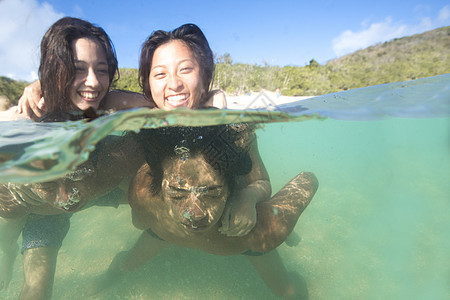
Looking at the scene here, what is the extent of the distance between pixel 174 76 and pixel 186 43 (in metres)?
0.58

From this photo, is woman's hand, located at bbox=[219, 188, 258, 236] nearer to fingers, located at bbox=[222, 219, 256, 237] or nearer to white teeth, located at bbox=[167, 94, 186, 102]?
fingers, located at bbox=[222, 219, 256, 237]

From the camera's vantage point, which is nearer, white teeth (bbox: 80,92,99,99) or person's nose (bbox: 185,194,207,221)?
person's nose (bbox: 185,194,207,221)

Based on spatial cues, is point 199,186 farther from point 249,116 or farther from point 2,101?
point 2,101

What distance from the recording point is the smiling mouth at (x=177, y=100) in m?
3.06

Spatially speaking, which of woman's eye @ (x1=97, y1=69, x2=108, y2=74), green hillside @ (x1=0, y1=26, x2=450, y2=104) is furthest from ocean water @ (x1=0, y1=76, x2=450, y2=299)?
green hillside @ (x1=0, y1=26, x2=450, y2=104)

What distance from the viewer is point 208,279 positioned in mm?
4816

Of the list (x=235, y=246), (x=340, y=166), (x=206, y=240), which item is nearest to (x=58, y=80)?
(x=206, y=240)

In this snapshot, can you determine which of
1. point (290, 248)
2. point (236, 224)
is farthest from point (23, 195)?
point (290, 248)

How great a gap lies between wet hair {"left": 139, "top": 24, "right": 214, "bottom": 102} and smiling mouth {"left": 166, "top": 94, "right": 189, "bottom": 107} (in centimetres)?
40

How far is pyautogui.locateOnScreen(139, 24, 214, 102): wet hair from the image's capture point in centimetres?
318

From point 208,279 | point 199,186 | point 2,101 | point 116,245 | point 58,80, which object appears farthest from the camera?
point 116,245

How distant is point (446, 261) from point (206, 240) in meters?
7.23

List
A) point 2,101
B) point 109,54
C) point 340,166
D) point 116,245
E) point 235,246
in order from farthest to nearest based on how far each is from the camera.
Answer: point 340,166 < point 116,245 < point 2,101 < point 235,246 < point 109,54

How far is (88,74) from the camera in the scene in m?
3.13
